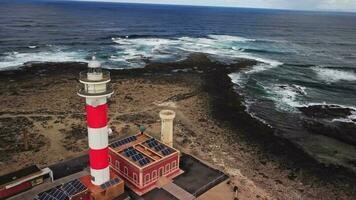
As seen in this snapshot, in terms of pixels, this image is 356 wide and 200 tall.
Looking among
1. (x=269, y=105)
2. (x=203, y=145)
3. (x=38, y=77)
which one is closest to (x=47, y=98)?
(x=38, y=77)

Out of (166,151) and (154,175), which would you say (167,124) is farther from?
(154,175)

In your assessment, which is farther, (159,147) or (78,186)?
(159,147)

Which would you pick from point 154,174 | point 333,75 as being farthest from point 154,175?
point 333,75

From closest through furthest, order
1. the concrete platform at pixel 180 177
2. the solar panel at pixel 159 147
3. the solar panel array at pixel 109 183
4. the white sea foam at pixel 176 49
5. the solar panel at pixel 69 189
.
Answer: the solar panel at pixel 69 189, the solar panel array at pixel 109 183, the concrete platform at pixel 180 177, the solar panel at pixel 159 147, the white sea foam at pixel 176 49

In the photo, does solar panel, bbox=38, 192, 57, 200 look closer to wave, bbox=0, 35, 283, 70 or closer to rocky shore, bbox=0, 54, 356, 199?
rocky shore, bbox=0, 54, 356, 199

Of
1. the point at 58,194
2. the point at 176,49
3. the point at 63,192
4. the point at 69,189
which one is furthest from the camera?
the point at 176,49

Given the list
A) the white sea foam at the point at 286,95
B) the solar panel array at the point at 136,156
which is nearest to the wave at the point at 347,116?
the white sea foam at the point at 286,95

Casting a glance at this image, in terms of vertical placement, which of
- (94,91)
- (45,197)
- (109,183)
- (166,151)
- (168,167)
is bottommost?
(168,167)

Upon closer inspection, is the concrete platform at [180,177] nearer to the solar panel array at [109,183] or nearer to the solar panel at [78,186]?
the solar panel array at [109,183]
